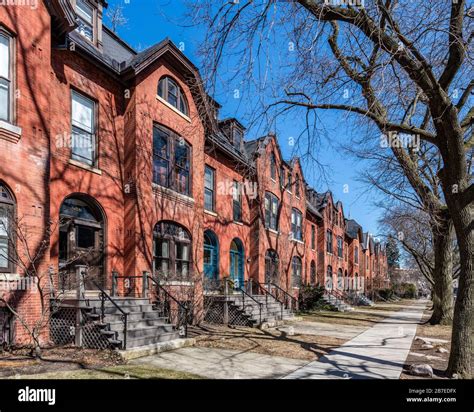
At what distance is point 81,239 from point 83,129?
3.41m

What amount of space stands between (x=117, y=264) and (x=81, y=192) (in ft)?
8.86

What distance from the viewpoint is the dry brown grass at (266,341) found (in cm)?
1069

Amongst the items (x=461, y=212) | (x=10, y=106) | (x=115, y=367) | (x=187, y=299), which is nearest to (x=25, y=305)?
(x=115, y=367)

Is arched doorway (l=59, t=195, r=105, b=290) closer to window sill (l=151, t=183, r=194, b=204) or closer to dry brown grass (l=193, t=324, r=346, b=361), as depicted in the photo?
window sill (l=151, t=183, r=194, b=204)

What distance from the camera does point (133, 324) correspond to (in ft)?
33.4

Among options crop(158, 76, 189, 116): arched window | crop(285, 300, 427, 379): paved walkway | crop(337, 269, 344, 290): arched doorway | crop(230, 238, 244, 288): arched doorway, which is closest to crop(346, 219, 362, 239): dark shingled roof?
crop(337, 269, 344, 290): arched doorway

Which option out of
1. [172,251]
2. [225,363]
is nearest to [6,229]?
[225,363]

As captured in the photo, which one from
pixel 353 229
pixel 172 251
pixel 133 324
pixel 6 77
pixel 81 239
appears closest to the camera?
pixel 6 77

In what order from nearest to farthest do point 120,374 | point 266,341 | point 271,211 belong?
point 120,374, point 266,341, point 271,211

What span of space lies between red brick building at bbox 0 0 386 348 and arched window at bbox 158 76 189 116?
0.07 metres

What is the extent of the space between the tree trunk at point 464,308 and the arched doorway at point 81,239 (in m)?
8.78

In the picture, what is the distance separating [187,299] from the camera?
14.7 metres

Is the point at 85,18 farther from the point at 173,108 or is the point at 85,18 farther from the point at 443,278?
the point at 443,278
